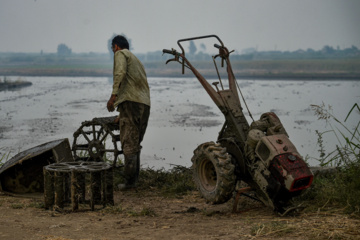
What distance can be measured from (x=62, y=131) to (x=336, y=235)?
31.5ft

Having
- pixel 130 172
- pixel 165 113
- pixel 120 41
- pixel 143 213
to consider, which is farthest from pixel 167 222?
pixel 165 113

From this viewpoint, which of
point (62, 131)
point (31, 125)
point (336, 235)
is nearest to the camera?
point (336, 235)

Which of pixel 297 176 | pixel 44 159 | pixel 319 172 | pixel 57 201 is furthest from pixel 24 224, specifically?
pixel 319 172

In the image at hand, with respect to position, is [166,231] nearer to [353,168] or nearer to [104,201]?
[104,201]

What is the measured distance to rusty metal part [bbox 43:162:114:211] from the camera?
235 inches

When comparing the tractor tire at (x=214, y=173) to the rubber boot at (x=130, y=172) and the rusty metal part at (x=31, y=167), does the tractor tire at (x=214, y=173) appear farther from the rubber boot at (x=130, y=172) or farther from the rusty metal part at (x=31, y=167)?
the rusty metal part at (x=31, y=167)

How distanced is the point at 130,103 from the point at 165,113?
915 centimetres

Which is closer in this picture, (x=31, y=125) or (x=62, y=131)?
(x=62, y=131)

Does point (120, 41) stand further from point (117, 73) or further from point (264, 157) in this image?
point (264, 157)

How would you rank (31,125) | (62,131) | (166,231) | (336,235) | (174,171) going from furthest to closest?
1. (31,125)
2. (62,131)
3. (174,171)
4. (166,231)
5. (336,235)

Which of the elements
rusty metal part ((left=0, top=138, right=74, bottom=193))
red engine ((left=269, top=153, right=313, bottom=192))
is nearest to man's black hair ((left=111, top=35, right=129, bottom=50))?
rusty metal part ((left=0, top=138, right=74, bottom=193))

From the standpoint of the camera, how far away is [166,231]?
5113 millimetres

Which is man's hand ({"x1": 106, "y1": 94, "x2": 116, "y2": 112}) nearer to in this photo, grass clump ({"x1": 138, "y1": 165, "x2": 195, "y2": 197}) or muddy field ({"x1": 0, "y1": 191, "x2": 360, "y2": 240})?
muddy field ({"x1": 0, "y1": 191, "x2": 360, "y2": 240})

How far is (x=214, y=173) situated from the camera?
6.33m
